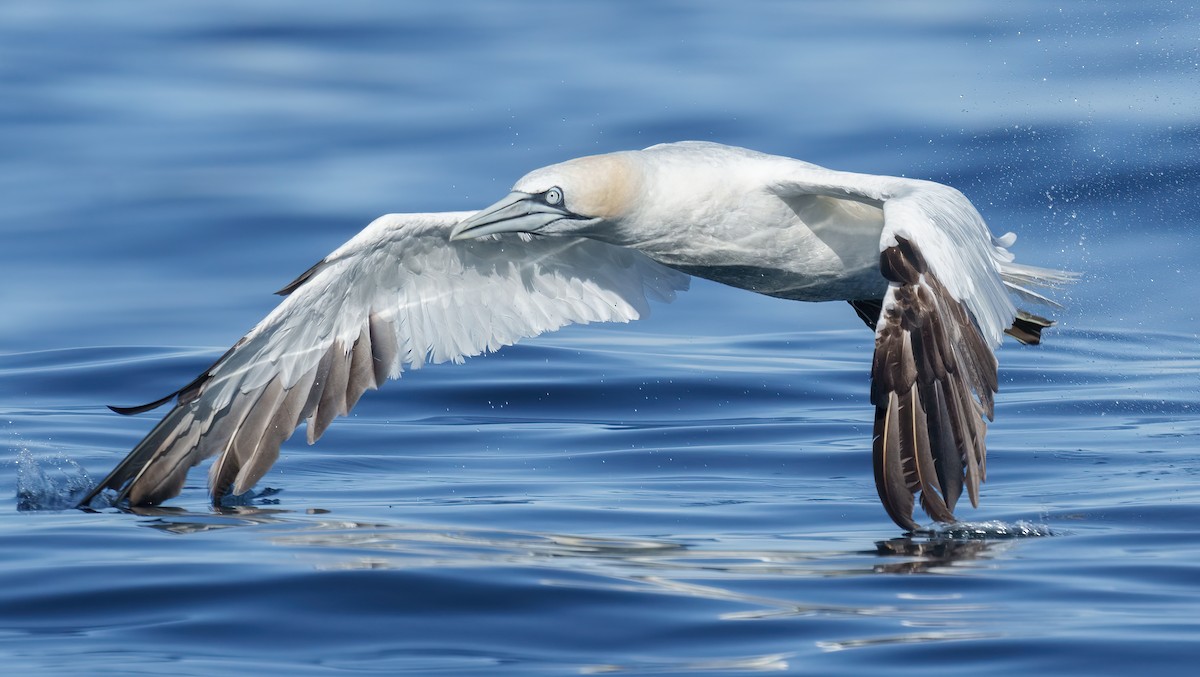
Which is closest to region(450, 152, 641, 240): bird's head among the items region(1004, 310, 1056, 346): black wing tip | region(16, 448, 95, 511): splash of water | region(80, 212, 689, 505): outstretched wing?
region(80, 212, 689, 505): outstretched wing

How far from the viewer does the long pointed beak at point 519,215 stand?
7949 mm

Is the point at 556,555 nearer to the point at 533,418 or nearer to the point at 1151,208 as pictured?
the point at 533,418

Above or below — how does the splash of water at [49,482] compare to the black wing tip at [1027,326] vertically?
below

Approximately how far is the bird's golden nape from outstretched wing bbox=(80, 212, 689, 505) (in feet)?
8.47

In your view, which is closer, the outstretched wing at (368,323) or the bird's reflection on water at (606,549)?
the bird's reflection on water at (606,549)

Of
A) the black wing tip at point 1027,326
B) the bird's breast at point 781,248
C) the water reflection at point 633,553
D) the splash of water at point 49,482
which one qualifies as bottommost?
the water reflection at point 633,553

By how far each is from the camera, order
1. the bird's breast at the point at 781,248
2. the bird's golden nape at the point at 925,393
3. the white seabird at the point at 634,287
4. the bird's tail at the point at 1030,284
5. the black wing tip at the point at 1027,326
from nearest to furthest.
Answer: the bird's golden nape at the point at 925,393 < the white seabird at the point at 634,287 < the bird's breast at the point at 781,248 < the bird's tail at the point at 1030,284 < the black wing tip at the point at 1027,326

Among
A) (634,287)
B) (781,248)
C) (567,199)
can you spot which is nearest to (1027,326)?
(781,248)

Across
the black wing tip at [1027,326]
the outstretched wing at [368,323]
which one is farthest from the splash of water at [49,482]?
the black wing tip at [1027,326]

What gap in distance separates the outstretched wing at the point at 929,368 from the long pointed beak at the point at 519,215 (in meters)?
1.66

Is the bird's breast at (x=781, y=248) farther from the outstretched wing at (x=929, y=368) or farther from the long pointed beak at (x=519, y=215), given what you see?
the outstretched wing at (x=929, y=368)

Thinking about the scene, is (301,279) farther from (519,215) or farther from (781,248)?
(781,248)

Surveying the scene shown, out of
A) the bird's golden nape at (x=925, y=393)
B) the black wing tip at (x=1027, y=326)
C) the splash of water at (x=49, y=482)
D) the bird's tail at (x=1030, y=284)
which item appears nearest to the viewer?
the bird's golden nape at (x=925, y=393)

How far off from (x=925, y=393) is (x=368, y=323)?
3.42m
